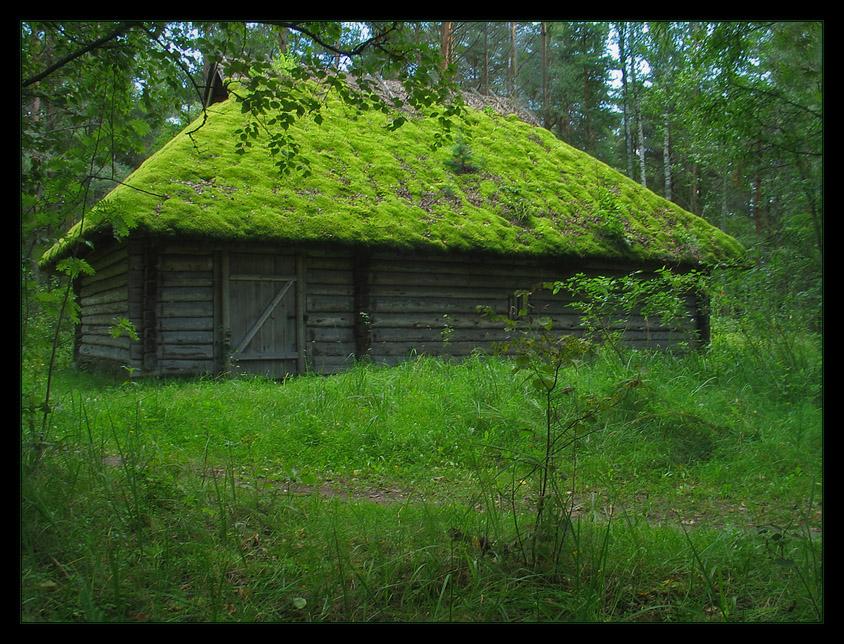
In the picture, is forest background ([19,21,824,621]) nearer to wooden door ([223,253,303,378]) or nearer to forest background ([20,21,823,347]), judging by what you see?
forest background ([20,21,823,347])

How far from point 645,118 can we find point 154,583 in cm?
2304

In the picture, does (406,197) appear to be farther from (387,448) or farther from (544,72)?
(544,72)

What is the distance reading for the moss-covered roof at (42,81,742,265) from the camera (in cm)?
Result: 838

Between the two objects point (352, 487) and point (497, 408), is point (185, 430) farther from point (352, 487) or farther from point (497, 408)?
point (497, 408)

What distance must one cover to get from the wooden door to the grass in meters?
3.69

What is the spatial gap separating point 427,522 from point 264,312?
22.9ft

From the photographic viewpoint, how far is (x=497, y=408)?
200 inches

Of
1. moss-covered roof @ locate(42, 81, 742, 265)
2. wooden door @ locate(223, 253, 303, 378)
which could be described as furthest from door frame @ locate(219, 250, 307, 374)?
moss-covered roof @ locate(42, 81, 742, 265)

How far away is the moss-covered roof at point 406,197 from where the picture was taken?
8375 mm

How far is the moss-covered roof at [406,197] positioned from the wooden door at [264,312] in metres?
0.72

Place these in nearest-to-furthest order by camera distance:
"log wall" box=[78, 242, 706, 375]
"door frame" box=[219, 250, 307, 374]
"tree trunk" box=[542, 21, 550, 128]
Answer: "log wall" box=[78, 242, 706, 375] < "door frame" box=[219, 250, 307, 374] < "tree trunk" box=[542, 21, 550, 128]

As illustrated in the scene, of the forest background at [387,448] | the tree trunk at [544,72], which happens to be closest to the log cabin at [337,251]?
the forest background at [387,448]
